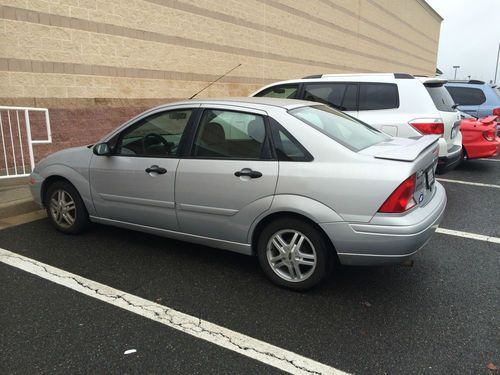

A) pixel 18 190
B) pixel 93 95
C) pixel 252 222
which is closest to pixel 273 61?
pixel 93 95

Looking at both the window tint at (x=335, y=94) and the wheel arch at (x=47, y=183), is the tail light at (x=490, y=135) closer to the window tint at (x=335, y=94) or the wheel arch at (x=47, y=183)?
the window tint at (x=335, y=94)

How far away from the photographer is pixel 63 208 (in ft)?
15.4

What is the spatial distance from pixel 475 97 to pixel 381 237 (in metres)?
8.91

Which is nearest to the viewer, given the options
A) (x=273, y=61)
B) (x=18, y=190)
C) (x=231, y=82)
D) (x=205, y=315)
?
(x=205, y=315)

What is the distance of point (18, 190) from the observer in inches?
237

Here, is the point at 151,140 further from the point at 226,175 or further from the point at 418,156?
the point at 418,156

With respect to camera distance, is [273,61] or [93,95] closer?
[93,95]

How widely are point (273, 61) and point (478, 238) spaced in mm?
10055

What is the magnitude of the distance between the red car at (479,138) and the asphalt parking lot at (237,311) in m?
3.80

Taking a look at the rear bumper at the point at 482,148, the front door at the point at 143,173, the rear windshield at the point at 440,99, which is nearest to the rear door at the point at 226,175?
the front door at the point at 143,173

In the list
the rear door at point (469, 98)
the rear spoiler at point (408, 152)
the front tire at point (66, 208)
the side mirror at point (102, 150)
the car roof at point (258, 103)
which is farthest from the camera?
the rear door at point (469, 98)

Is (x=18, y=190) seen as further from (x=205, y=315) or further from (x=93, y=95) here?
(x=205, y=315)

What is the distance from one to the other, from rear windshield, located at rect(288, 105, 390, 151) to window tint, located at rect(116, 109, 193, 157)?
1.06m

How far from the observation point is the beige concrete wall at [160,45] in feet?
23.2
